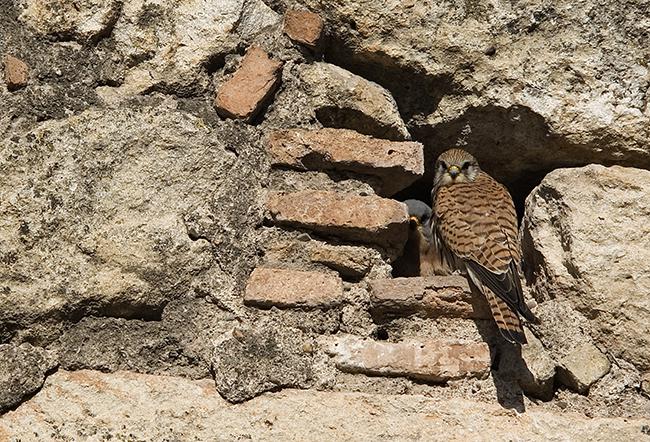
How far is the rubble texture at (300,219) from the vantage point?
2.22 meters

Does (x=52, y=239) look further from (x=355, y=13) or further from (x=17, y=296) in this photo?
(x=355, y=13)

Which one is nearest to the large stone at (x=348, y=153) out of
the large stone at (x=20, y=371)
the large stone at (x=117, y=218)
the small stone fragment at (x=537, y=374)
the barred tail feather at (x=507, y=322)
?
the large stone at (x=117, y=218)

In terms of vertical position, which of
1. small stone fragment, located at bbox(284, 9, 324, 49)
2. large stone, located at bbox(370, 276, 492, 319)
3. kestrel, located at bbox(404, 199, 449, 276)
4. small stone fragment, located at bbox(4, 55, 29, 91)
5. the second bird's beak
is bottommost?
kestrel, located at bbox(404, 199, 449, 276)

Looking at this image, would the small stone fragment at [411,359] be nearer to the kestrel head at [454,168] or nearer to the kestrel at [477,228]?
the kestrel at [477,228]

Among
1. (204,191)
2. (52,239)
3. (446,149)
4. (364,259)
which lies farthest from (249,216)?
(446,149)

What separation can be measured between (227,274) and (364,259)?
1.20ft

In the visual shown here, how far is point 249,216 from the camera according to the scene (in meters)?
2.44

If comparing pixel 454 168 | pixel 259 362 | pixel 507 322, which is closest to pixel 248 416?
pixel 259 362

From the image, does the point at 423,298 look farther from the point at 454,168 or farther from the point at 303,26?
the point at 454,168

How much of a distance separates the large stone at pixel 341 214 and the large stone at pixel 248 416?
436 millimetres

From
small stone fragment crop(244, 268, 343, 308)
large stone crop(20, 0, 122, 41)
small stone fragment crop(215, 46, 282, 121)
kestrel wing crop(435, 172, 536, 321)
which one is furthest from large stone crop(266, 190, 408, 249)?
large stone crop(20, 0, 122, 41)

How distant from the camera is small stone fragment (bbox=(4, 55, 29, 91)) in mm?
2348

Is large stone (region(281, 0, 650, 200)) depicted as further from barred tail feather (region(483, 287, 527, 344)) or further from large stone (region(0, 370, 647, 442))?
large stone (region(0, 370, 647, 442))

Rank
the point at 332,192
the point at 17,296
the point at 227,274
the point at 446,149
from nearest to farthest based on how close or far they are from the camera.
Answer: the point at 17,296, the point at 227,274, the point at 332,192, the point at 446,149
